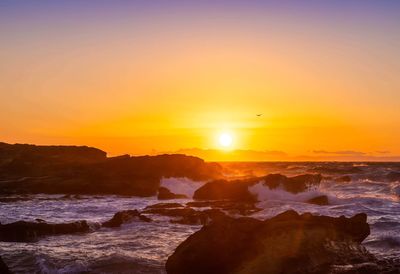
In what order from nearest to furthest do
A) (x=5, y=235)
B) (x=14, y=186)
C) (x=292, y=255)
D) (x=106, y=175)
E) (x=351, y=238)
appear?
(x=292, y=255), (x=351, y=238), (x=5, y=235), (x=14, y=186), (x=106, y=175)

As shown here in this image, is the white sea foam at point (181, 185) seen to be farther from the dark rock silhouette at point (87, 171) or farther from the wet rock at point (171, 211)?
the wet rock at point (171, 211)

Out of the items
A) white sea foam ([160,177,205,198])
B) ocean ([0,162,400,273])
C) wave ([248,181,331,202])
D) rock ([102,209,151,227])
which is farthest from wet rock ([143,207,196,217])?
white sea foam ([160,177,205,198])

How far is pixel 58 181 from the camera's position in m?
50.0

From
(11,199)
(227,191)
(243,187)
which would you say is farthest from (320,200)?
(11,199)

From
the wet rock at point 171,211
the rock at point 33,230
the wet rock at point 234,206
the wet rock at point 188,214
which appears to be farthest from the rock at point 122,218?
the wet rock at point 234,206

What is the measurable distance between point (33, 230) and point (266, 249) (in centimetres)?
1200

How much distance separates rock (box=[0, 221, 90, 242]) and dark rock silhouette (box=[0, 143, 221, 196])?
23.8 metres

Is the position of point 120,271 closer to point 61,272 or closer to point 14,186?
point 61,272

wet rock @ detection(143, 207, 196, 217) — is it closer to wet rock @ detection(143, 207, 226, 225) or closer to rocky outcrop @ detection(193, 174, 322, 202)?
wet rock @ detection(143, 207, 226, 225)

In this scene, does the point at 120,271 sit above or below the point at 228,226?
below

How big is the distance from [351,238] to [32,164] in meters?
49.0

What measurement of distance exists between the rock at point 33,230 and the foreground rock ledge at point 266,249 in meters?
9.26

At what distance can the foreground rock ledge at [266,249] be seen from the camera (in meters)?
13.1

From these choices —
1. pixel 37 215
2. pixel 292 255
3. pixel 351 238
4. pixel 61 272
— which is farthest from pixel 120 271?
pixel 37 215
